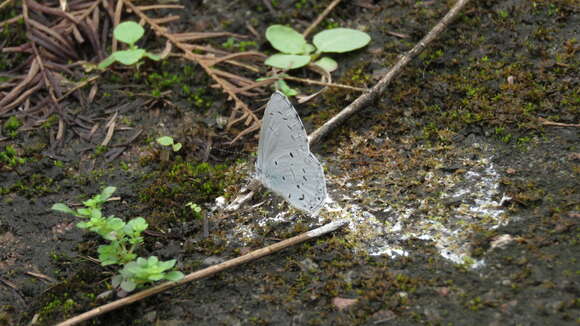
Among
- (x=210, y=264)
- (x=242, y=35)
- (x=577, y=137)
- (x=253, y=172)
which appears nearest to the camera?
(x=210, y=264)

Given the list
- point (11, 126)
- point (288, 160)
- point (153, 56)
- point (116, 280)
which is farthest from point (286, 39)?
point (116, 280)

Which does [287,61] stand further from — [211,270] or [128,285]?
[128,285]

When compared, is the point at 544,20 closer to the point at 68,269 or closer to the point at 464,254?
the point at 464,254

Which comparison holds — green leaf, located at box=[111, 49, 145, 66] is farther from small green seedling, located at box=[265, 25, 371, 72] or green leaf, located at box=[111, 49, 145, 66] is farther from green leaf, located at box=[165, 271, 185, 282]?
green leaf, located at box=[165, 271, 185, 282]

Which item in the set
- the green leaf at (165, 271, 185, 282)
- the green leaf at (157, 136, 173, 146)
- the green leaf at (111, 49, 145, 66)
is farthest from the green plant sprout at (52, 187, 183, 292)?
the green leaf at (111, 49, 145, 66)

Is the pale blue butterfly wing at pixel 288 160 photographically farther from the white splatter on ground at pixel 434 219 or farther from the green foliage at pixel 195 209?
the green foliage at pixel 195 209

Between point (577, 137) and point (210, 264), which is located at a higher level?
point (577, 137)

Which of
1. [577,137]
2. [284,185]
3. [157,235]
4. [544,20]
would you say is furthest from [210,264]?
[544,20]
